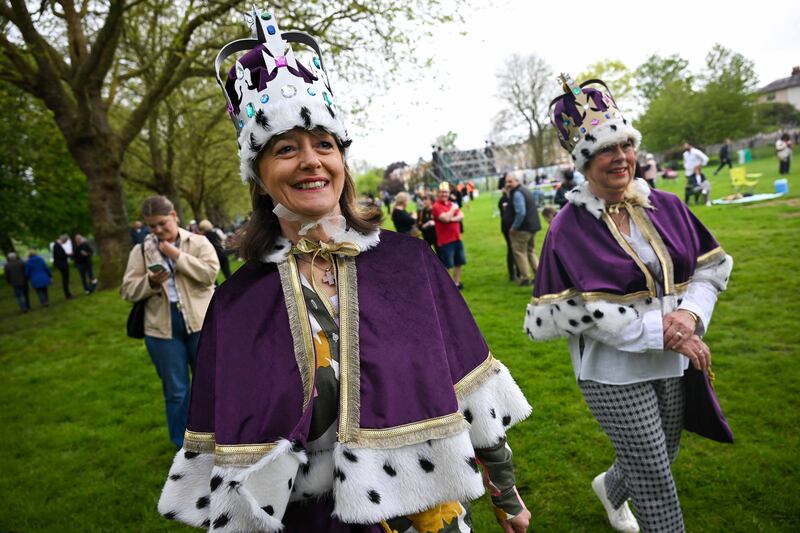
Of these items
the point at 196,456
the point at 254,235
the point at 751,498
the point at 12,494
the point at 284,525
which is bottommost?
the point at 751,498

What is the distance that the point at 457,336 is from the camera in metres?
1.87

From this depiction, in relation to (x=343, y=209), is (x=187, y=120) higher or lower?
higher

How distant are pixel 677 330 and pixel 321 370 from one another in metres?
1.73

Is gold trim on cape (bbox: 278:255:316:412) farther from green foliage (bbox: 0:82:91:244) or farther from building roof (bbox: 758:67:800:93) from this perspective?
building roof (bbox: 758:67:800:93)

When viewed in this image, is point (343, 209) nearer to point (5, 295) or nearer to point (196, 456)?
point (196, 456)

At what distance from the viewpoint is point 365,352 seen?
1.67 meters

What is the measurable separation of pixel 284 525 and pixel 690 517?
2.78 meters

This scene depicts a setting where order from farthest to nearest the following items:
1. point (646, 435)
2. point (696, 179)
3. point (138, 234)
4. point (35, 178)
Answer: point (35, 178), point (138, 234), point (696, 179), point (646, 435)

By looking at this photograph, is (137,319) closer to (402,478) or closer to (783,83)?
(402,478)

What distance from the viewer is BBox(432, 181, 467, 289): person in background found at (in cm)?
956

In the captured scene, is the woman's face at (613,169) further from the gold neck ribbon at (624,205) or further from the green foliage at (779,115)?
the green foliage at (779,115)

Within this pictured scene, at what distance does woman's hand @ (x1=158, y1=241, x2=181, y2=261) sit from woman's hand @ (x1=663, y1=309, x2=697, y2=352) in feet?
11.8

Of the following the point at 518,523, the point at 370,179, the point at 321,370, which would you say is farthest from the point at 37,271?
the point at 370,179

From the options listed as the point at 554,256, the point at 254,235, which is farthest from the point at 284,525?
the point at 554,256
